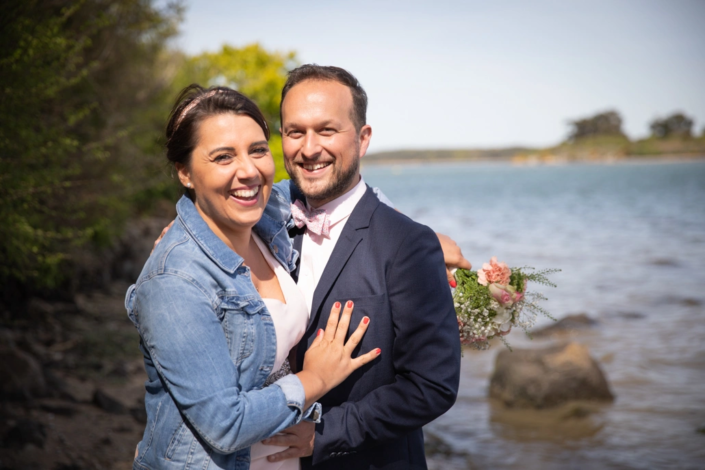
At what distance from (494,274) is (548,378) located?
615 cm

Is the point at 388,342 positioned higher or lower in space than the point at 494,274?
lower

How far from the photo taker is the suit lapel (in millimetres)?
2635

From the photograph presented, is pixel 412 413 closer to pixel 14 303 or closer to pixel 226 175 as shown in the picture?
pixel 226 175

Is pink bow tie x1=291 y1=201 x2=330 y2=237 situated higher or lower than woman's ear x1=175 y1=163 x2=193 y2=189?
lower

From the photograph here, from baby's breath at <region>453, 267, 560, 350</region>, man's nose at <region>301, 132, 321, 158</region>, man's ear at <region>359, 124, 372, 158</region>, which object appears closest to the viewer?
man's nose at <region>301, 132, 321, 158</region>

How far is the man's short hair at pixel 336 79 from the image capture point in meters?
2.87

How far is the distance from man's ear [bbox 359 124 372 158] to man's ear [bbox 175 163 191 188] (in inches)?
38.8

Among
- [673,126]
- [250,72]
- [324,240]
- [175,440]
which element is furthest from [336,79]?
[673,126]

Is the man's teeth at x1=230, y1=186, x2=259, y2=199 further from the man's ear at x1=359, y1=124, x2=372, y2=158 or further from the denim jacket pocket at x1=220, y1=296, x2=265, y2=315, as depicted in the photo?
the man's ear at x1=359, y1=124, x2=372, y2=158

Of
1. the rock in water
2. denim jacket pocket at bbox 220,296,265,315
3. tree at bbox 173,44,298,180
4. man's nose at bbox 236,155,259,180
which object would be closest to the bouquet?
denim jacket pocket at bbox 220,296,265,315

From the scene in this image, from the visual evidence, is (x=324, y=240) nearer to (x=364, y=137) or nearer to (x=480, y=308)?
(x=364, y=137)

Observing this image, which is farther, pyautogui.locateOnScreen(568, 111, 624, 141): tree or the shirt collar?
pyautogui.locateOnScreen(568, 111, 624, 141): tree

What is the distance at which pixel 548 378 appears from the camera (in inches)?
345

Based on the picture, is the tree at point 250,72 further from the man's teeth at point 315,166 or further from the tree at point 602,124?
the tree at point 602,124
